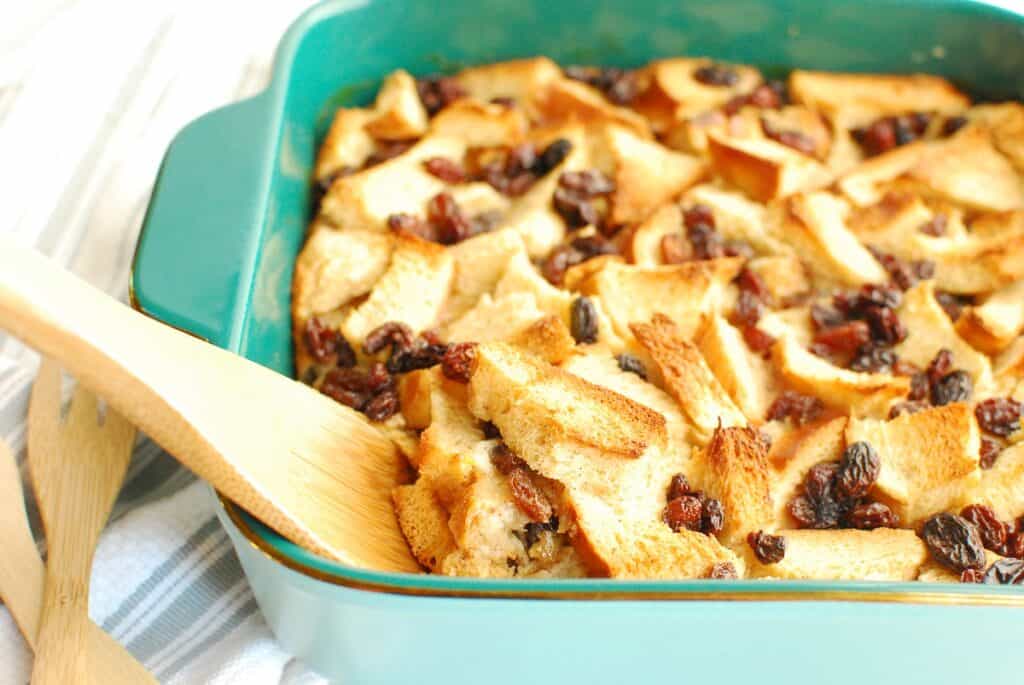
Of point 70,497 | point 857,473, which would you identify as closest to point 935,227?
point 857,473

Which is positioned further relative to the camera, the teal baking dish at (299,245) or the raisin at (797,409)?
the raisin at (797,409)

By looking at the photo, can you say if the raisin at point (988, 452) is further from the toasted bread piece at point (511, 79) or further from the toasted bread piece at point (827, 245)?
the toasted bread piece at point (511, 79)

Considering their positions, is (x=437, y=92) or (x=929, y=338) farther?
(x=437, y=92)

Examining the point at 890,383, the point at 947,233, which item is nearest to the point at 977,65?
the point at 947,233

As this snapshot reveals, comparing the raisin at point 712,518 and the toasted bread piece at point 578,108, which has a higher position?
the toasted bread piece at point 578,108

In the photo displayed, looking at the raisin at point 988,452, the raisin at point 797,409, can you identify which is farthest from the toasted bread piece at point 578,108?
the raisin at point 988,452

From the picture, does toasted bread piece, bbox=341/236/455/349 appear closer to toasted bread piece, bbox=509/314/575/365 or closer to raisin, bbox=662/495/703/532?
toasted bread piece, bbox=509/314/575/365

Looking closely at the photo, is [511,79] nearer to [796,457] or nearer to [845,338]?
[845,338]
